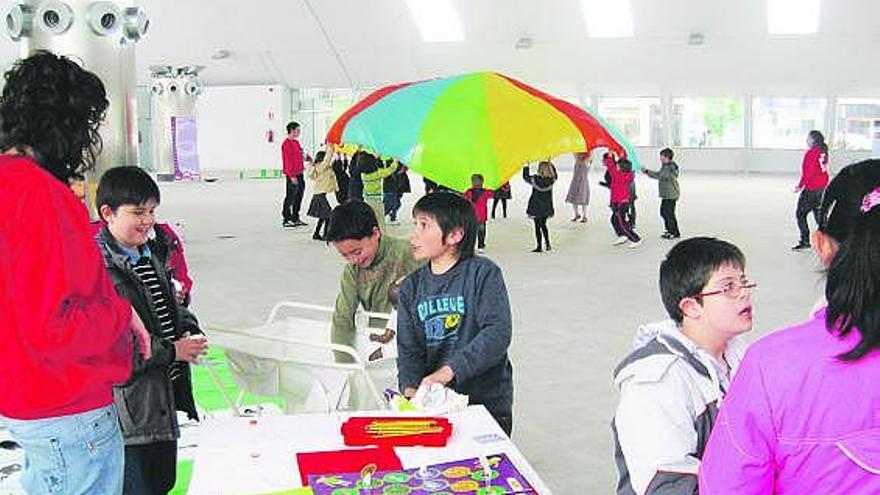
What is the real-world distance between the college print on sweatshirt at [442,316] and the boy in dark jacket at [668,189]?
8.93 metres

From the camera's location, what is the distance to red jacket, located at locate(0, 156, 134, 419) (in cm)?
191

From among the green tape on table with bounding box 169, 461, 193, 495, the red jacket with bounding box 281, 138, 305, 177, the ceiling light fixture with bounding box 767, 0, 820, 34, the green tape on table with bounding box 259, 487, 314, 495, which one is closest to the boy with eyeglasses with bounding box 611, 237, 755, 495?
the green tape on table with bounding box 259, 487, 314, 495

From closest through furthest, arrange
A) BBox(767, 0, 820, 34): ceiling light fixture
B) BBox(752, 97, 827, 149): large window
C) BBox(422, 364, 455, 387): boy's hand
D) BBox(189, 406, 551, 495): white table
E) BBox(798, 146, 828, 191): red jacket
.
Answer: BBox(189, 406, 551, 495): white table
BBox(422, 364, 455, 387): boy's hand
BBox(798, 146, 828, 191): red jacket
BBox(767, 0, 820, 34): ceiling light fixture
BBox(752, 97, 827, 149): large window

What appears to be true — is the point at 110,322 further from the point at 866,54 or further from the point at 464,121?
the point at 866,54

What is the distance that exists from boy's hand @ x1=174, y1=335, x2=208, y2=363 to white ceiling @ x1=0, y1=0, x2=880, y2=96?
1849 cm

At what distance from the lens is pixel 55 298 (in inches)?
75.7

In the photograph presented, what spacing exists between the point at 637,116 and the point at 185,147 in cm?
1280

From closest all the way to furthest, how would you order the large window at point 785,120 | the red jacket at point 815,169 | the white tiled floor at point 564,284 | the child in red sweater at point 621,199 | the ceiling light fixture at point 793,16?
1. the white tiled floor at point 564,284
2. the red jacket at point 815,169
3. the child in red sweater at point 621,199
4. the ceiling light fixture at point 793,16
5. the large window at point 785,120

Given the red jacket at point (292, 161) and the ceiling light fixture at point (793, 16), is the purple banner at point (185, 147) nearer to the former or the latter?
the red jacket at point (292, 161)

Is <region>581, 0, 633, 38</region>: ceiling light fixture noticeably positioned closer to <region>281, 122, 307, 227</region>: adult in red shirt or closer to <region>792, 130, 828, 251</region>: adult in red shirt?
<region>281, 122, 307, 227</region>: adult in red shirt

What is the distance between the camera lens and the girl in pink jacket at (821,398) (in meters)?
1.44

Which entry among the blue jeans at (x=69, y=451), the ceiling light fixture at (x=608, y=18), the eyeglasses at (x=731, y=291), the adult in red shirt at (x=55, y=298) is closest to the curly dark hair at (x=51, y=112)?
the adult in red shirt at (x=55, y=298)

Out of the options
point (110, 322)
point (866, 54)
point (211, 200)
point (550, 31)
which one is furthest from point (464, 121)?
point (866, 54)

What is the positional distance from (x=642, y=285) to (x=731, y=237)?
156 inches
